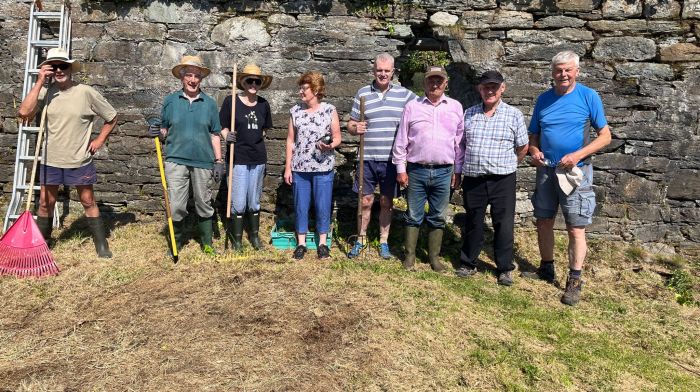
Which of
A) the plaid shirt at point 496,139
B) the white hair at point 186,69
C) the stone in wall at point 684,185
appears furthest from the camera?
the stone in wall at point 684,185

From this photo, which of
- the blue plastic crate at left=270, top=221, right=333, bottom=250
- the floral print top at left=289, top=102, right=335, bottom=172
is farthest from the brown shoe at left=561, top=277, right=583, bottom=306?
the floral print top at left=289, top=102, right=335, bottom=172

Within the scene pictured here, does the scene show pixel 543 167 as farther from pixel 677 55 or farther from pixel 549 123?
pixel 677 55

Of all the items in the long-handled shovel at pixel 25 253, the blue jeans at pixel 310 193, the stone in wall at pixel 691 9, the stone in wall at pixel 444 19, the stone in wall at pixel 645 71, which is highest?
the stone in wall at pixel 691 9

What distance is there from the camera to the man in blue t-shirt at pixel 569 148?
4250 millimetres

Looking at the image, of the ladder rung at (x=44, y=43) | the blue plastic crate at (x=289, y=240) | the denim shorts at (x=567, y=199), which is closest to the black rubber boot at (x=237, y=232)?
the blue plastic crate at (x=289, y=240)

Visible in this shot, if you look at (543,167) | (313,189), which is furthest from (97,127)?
(543,167)

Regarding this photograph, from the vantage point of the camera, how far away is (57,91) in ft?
15.6

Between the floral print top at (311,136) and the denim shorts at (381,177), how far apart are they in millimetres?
403

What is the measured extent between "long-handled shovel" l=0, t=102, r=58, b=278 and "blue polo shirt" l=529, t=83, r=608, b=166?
15.0ft

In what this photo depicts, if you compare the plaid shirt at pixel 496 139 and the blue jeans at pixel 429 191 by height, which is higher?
the plaid shirt at pixel 496 139

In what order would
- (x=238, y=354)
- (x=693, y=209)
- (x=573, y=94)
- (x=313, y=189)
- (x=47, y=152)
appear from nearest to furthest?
(x=238, y=354) < (x=573, y=94) < (x=47, y=152) < (x=313, y=189) < (x=693, y=209)

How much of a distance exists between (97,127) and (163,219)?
4.24 ft

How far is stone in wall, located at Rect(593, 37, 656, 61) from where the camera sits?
534cm

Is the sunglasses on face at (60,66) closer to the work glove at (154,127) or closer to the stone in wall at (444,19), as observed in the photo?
the work glove at (154,127)
